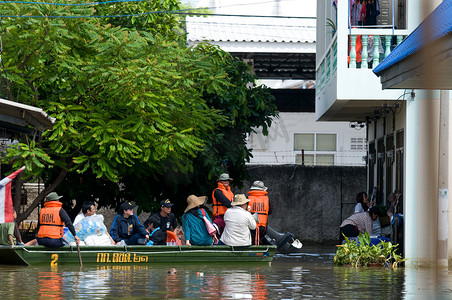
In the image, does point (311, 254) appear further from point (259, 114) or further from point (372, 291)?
point (372, 291)

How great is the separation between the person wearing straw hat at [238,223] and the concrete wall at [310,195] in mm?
10288

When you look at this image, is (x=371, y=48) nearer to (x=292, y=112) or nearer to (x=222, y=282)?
(x=222, y=282)

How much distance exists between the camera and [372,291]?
38.5ft

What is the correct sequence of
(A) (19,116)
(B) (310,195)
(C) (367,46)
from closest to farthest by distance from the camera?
(A) (19,116) < (C) (367,46) < (B) (310,195)

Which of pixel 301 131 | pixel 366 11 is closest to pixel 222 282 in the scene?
pixel 366 11

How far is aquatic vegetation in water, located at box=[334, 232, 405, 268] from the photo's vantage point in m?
16.7

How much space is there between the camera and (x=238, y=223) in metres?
16.9

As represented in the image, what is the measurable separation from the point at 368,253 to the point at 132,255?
4.60 m

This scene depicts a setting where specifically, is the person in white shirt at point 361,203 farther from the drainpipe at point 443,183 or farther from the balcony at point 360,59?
the drainpipe at point 443,183

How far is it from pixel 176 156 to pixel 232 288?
24.2 feet

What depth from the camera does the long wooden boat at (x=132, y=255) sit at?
52.3ft

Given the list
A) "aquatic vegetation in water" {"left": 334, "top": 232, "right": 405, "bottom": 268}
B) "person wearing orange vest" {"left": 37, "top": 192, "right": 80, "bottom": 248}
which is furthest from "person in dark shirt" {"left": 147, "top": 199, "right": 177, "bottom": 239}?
"aquatic vegetation in water" {"left": 334, "top": 232, "right": 405, "bottom": 268}

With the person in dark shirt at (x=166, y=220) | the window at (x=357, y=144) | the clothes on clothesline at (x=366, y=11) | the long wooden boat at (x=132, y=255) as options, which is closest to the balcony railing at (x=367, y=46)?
the clothes on clothesline at (x=366, y=11)

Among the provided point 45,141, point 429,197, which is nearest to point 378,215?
point 45,141
